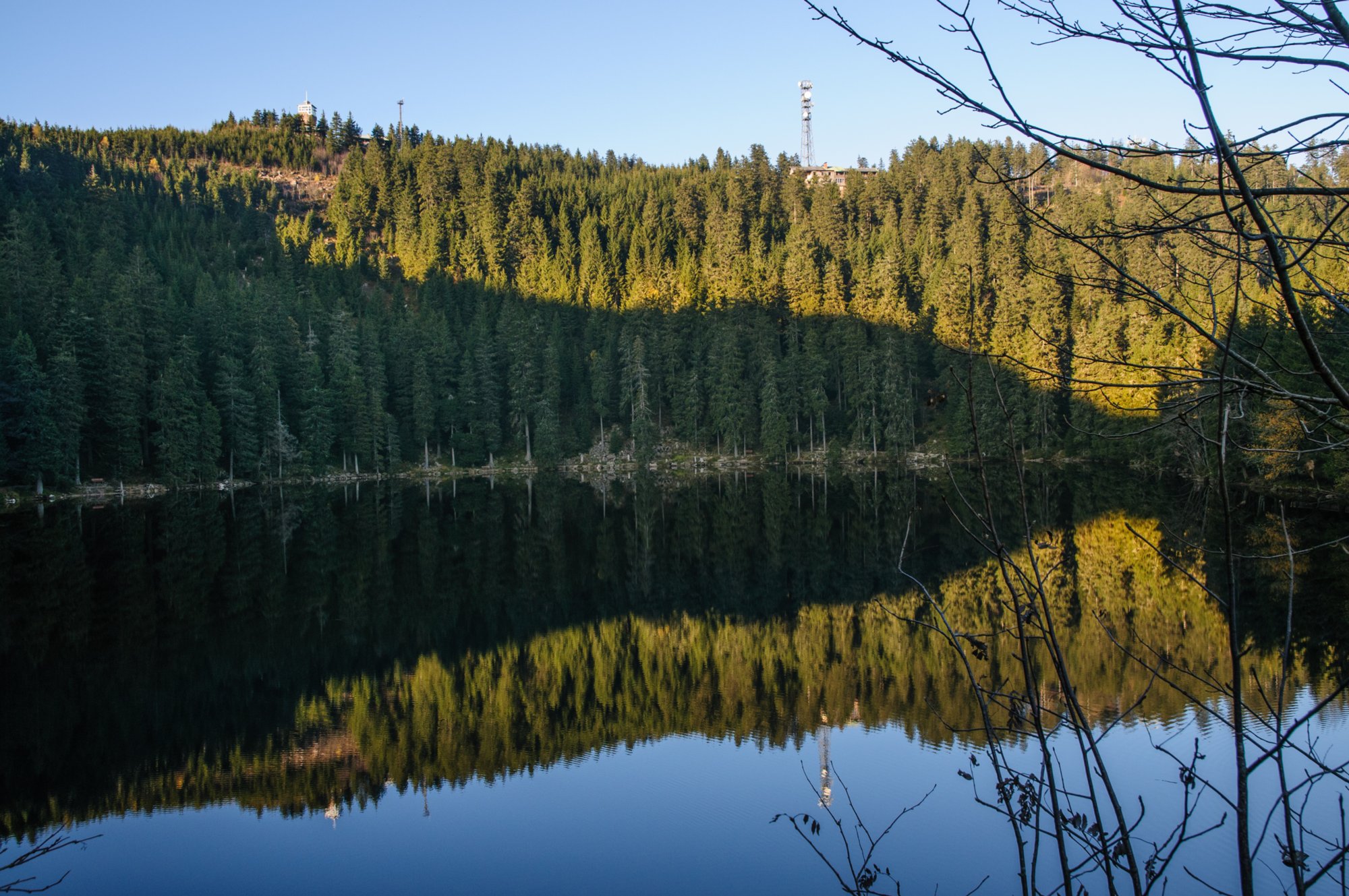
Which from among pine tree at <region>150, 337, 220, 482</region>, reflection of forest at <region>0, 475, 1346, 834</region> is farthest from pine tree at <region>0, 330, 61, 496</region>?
reflection of forest at <region>0, 475, 1346, 834</region>

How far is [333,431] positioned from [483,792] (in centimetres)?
4997

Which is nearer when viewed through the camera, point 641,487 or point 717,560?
point 717,560

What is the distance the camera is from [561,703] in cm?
1397

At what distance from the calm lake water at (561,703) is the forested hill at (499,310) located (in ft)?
43.9

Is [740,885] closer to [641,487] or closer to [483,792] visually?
[483,792]

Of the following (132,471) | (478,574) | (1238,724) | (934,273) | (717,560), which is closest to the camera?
(1238,724)

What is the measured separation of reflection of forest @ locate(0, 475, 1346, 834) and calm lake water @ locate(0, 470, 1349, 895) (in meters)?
0.08

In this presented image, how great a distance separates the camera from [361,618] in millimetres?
18734

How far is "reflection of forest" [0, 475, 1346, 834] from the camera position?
38.1 ft

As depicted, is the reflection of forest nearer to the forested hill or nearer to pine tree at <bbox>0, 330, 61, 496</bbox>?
the forested hill

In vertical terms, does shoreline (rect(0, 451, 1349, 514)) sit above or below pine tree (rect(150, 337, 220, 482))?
below

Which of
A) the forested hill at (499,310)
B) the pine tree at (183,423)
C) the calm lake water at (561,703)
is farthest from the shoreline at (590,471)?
the calm lake water at (561,703)

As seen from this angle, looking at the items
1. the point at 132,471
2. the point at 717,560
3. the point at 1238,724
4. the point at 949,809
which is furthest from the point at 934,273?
the point at 1238,724

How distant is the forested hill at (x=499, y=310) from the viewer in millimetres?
46594
